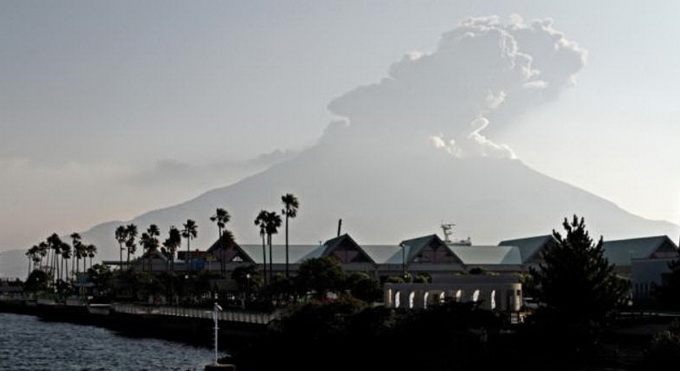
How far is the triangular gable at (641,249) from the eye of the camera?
15975 cm

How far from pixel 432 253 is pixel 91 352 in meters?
91.9

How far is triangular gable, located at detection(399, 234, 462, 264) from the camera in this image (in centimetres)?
17575

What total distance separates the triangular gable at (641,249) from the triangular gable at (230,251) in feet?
218

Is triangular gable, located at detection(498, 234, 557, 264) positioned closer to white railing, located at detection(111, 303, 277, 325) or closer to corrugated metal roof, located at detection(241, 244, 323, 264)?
corrugated metal roof, located at detection(241, 244, 323, 264)

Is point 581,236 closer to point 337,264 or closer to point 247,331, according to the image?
point 247,331

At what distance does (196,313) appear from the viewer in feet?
384

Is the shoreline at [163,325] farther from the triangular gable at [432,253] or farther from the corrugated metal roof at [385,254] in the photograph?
the triangular gable at [432,253]

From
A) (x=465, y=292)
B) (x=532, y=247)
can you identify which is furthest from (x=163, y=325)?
(x=532, y=247)

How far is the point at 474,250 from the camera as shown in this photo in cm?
18550

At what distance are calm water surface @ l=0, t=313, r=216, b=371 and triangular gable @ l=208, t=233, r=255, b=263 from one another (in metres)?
56.0

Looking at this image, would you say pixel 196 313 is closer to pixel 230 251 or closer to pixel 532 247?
pixel 230 251

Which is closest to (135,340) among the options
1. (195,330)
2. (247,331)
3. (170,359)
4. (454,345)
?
(195,330)

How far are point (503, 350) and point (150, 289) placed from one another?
4962 inches

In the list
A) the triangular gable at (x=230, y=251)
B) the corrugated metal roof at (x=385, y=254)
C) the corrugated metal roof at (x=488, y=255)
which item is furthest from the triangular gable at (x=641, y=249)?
the triangular gable at (x=230, y=251)
